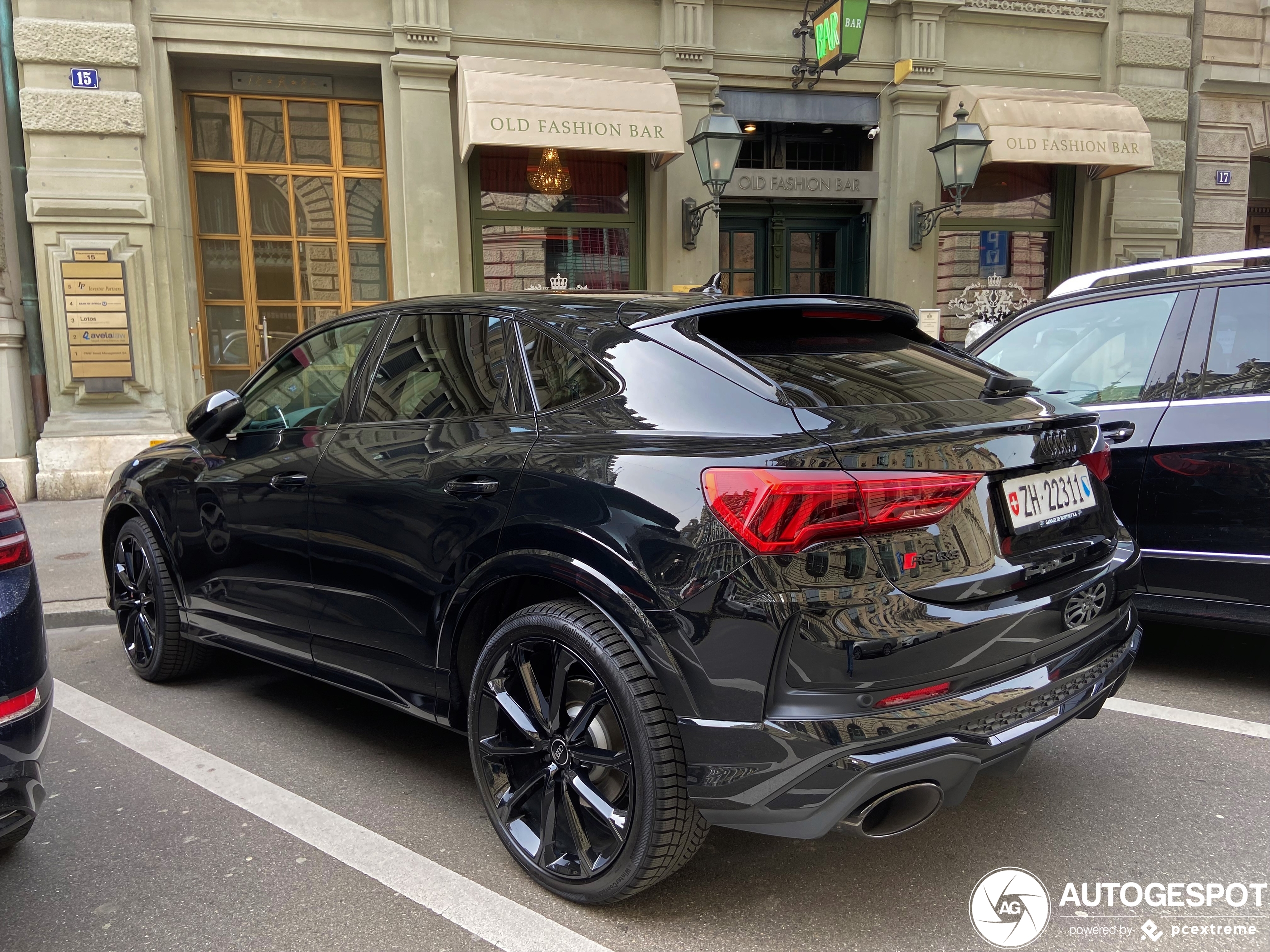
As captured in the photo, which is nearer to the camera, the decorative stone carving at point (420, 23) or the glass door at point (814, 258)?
the decorative stone carving at point (420, 23)

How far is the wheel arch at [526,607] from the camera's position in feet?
7.44

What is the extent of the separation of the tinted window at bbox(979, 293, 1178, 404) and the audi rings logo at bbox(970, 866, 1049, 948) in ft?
7.86

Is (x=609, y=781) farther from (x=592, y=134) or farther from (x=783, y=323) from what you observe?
(x=592, y=134)

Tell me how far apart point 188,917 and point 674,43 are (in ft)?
33.2

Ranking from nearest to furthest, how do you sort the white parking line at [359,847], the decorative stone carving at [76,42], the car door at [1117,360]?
1. the white parking line at [359,847]
2. the car door at [1117,360]
3. the decorative stone carving at [76,42]

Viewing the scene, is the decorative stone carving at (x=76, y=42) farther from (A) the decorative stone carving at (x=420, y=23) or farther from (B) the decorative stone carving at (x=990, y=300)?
(B) the decorative stone carving at (x=990, y=300)

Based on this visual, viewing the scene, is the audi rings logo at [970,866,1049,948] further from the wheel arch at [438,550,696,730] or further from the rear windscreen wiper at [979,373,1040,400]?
the rear windscreen wiper at [979,373,1040,400]

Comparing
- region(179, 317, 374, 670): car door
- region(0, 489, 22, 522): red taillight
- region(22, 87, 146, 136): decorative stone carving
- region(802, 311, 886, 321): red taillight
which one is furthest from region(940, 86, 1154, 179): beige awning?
region(0, 489, 22, 522): red taillight

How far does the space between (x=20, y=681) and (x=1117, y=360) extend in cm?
431

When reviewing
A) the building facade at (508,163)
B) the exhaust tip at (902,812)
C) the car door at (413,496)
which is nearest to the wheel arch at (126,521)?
the car door at (413,496)

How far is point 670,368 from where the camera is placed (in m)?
2.54

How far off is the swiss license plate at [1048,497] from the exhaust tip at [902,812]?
0.69 metres

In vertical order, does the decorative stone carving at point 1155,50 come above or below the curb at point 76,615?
above

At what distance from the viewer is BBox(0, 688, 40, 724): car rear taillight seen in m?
2.30
